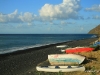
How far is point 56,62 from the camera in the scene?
64.1 feet

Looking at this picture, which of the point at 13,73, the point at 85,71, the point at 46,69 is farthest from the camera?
the point at 13,73

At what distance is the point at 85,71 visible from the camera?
16.1m

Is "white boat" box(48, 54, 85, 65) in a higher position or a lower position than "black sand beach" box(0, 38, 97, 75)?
higher

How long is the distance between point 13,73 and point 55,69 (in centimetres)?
406

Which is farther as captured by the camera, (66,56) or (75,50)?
(75,50)

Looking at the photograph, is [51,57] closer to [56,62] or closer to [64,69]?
[56,62]

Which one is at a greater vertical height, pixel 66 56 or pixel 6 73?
pixel 66 56

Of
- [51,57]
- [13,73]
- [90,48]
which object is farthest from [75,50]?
[13,73]

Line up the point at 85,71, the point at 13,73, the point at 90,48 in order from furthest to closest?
the point at 90,48 < the point at 13,73 < the point at 85,71

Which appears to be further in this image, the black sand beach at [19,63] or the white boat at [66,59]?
the black sand beach at [19,63]

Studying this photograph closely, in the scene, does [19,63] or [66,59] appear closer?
[66,59]

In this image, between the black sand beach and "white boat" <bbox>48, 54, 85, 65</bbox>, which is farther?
the black sand beach

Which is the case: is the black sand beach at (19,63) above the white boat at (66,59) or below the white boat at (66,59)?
below

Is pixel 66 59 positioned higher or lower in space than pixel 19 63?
higher
